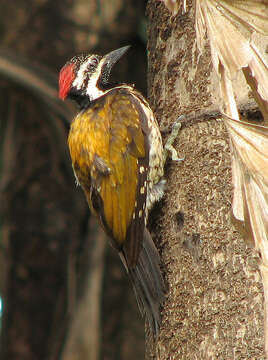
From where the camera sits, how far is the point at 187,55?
277 cm

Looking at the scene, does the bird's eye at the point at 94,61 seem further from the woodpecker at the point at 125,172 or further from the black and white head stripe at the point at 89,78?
the woodpecker at the point at 125,172

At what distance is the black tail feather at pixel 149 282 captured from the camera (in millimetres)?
2586

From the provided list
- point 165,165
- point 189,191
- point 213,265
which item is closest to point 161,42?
point 165,165

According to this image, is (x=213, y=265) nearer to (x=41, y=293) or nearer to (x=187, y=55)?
(x=187, y=55)

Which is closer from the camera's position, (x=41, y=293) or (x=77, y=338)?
(x=77, y=338)

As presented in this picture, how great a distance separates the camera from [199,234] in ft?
8.01

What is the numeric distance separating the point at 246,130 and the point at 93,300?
3.41m

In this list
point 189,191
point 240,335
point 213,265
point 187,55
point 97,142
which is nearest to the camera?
→ point 240,335

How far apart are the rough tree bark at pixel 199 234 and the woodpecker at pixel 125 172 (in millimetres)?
134

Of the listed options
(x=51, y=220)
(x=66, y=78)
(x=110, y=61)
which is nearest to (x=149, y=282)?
(x=66, y=78)

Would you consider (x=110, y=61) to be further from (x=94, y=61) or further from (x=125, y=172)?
(x=125, y=172)

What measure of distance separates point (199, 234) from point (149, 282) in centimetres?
37

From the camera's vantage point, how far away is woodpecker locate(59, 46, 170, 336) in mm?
2848

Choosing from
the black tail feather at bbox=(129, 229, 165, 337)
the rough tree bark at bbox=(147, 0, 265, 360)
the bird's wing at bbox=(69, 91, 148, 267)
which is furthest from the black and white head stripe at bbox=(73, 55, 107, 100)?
the black tail feather at bbox=(129, 229, 165, 337)
